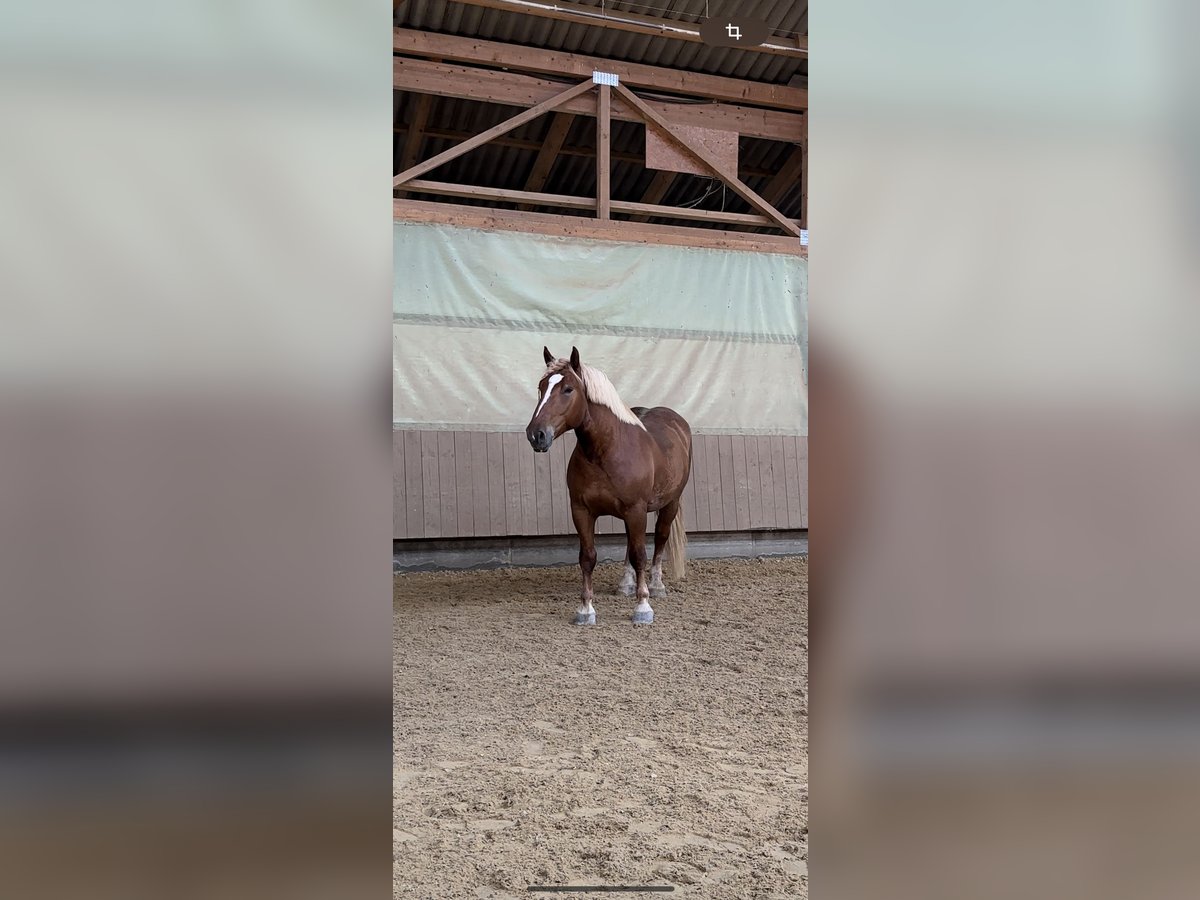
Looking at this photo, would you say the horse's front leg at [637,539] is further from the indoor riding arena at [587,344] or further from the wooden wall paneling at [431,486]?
the wooden wall paneling at [431,486]

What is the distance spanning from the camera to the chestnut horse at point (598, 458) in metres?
4.20

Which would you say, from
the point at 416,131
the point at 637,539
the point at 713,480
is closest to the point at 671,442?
the point at 637,539

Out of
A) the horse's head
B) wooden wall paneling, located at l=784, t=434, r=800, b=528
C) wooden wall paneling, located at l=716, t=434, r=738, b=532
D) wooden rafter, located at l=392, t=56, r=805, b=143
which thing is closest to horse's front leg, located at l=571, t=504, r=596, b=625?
the horse's head

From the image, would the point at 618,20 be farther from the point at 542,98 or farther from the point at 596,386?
the point at 596,386

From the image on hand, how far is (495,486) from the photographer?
5820mm
